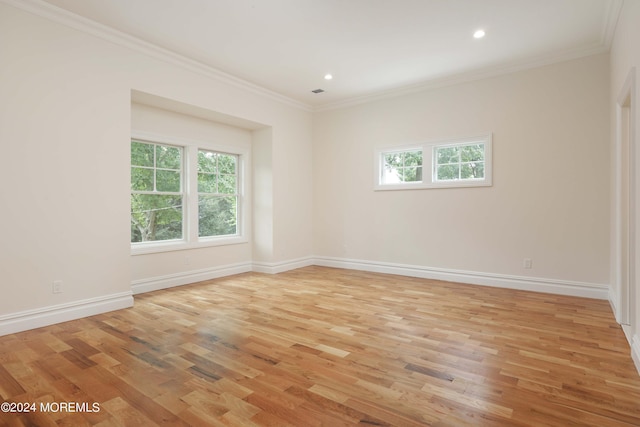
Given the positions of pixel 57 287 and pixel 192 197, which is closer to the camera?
pixel 57 287

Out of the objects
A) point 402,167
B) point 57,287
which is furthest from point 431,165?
point 57,287

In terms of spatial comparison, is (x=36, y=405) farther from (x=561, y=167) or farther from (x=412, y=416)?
(x=561, y=167)

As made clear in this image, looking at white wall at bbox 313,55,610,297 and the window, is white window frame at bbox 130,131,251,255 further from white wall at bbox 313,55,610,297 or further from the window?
the window

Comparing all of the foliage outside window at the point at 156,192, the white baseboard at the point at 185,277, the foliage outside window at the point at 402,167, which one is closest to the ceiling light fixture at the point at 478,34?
the foliage outside window at the point at 402,167

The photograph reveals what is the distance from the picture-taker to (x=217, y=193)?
5.61 meters

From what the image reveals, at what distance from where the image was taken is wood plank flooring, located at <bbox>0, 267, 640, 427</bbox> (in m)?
1.82

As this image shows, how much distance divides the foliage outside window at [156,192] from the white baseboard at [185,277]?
57 cm

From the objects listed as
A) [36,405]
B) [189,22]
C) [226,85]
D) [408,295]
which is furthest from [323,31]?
[36,405]

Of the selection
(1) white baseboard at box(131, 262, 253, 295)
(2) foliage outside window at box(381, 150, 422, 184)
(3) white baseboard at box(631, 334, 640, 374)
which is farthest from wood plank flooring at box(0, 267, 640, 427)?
(2) foliage outside window at box(381, 150, 422, 184)

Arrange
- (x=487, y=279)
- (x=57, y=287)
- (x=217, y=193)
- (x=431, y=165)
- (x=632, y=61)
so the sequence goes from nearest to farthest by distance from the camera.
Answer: (x=632, y=61) → (x=57, y=287) → (x=487, y=279) → (x=431, y=165) → (x=217, y=193)

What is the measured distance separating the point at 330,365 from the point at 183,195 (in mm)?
3700

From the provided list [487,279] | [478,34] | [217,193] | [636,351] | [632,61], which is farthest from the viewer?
[217,193]

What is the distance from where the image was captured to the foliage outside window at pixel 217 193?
17.7 feet

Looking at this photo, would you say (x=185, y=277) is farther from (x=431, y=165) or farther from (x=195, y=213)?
(x=431, y=165)
